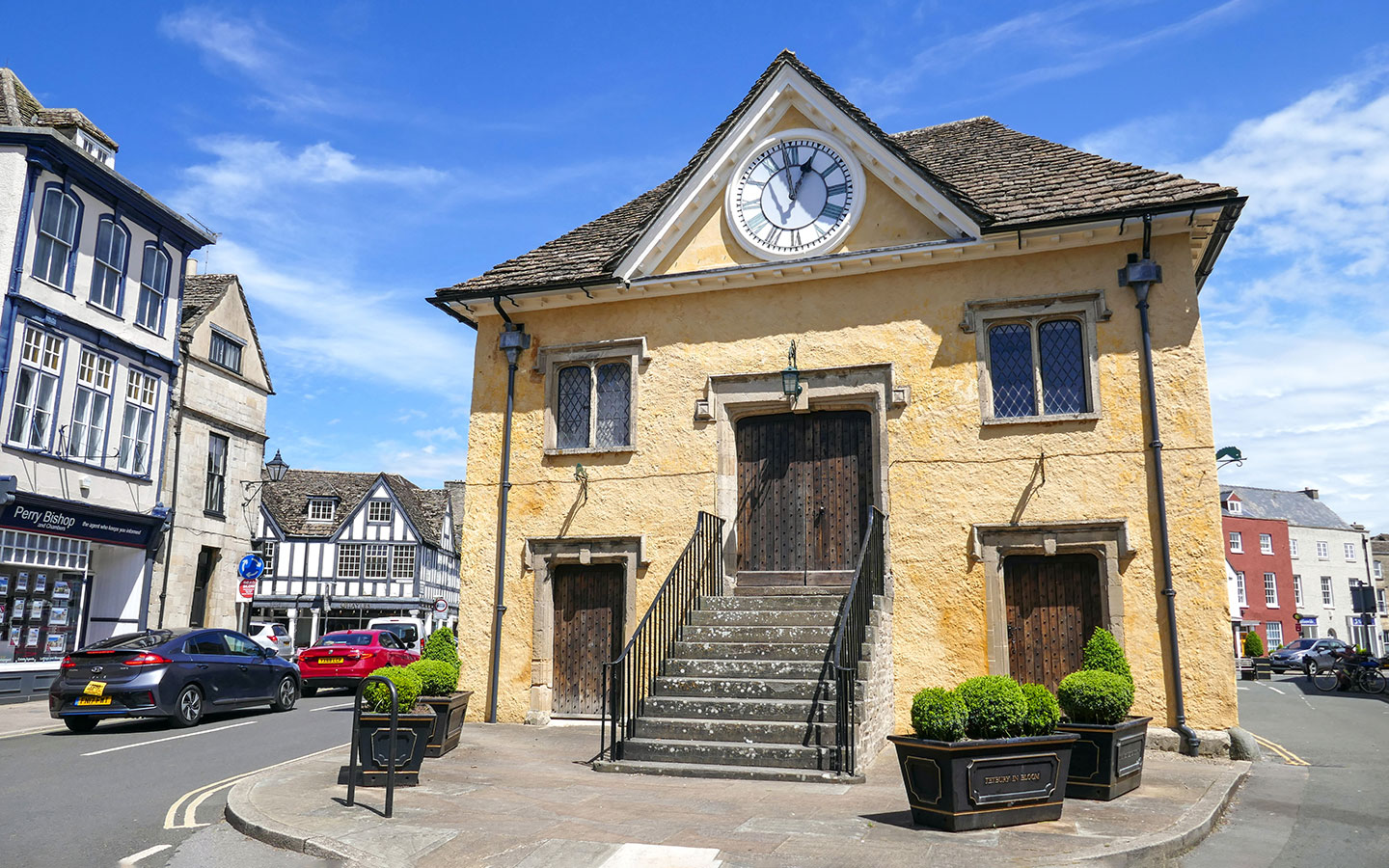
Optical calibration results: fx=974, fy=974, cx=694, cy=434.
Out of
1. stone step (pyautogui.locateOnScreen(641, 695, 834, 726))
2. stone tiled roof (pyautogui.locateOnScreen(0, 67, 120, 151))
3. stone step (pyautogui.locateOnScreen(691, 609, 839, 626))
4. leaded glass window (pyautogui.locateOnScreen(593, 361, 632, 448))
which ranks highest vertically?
stone tiled roof (pyautogui.locateOnScreen(0, 67, 120, 151))

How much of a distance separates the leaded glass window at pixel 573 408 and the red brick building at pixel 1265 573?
52188 millimetres

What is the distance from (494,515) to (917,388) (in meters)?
6.51

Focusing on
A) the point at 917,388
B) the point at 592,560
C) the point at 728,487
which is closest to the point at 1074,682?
the point at 917,388

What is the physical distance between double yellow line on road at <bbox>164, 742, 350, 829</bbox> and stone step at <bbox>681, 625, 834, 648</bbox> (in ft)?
15.2

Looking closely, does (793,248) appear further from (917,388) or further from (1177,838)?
(1177,838)

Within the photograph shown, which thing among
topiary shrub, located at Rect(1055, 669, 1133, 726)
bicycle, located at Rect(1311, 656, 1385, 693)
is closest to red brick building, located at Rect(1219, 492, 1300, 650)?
bicycle, located at Rect(1311, 656, 1385, 693)

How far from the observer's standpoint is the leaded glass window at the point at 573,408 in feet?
48.7

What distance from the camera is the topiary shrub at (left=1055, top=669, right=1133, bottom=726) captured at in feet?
27.8

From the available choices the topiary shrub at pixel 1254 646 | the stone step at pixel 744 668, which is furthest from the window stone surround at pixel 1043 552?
the topiary shrub at pixel 1254 646

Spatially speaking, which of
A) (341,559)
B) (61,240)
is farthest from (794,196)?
(341,559)

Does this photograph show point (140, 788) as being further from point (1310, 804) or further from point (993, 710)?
point (1310, 804)

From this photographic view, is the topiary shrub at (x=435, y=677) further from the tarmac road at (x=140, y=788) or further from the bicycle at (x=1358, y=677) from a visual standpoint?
the bicycle at (x=1358, y=677)

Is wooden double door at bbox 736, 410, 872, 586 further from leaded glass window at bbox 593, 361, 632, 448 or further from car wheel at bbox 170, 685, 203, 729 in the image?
car wheel at bbox 170, 685, 203, 729

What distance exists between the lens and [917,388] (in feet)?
42.9
